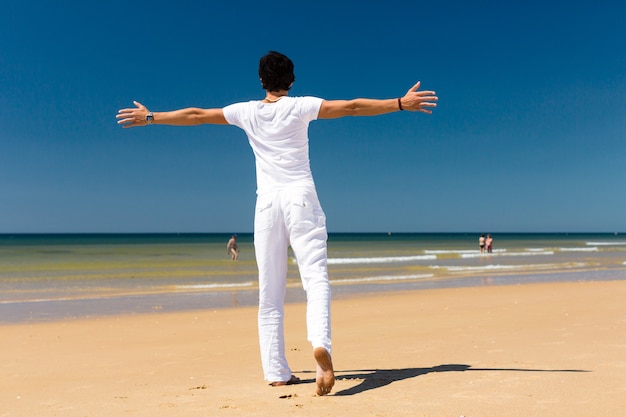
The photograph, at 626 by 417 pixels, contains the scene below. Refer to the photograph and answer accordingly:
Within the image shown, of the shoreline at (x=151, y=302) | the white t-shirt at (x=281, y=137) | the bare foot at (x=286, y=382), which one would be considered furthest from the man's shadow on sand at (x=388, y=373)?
the shoreline at (x=151, y=302)

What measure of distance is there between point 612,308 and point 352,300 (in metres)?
5.76

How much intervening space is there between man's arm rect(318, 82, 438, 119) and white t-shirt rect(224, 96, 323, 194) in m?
0.15

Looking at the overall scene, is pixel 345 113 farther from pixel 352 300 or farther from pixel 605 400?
pixel 352 300

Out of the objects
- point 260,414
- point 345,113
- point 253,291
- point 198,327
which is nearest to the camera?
point 260,414

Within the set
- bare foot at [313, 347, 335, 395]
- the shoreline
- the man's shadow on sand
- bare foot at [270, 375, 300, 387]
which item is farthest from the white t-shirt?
the shoreline

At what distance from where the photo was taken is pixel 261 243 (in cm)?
451

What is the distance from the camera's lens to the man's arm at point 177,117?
4578 millimetres

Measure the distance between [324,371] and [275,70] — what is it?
2.20m

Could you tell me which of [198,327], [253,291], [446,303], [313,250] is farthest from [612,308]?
[253,291]

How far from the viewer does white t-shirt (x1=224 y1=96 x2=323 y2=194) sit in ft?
14.5

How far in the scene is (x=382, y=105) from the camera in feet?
14.1

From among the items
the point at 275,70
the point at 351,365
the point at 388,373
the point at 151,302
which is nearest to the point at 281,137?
the point at 275,70

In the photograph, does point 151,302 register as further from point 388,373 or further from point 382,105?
point 382,105

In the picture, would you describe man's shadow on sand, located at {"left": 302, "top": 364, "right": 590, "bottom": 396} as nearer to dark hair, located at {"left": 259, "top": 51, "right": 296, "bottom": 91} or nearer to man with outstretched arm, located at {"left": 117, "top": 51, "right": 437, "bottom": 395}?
man with outstretched arm, located at {"left": 117, "top": 51, "right": 437, "bottom": 395}
